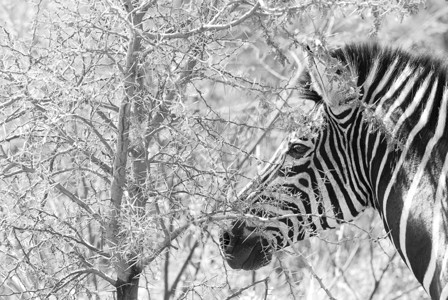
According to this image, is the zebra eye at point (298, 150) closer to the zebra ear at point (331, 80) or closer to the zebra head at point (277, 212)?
the zebra head at point (277, 212)

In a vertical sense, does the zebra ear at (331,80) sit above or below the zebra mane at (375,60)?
below

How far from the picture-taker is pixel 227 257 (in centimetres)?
432

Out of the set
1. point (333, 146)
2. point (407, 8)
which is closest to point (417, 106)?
point (333, 146)

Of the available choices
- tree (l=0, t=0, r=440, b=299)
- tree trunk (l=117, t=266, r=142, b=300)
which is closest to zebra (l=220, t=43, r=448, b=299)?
tree (l=0, t=0, r=440, b=299)

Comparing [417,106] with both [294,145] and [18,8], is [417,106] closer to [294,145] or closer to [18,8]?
[294,145]

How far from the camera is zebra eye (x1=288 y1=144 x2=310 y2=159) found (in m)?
4.27

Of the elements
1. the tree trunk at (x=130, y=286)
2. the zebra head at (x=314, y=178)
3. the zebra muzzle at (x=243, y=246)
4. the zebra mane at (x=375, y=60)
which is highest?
the zebra mane at (x=375, y=60)

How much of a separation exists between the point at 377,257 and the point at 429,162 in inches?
237

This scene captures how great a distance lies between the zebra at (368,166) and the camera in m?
3.91

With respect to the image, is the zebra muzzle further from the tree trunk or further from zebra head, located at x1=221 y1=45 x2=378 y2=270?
the tree trunk

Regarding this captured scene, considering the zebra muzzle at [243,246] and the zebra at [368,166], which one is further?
the zebra muzzle at [243,246]

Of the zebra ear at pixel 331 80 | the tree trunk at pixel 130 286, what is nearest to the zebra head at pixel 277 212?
the zebra ear at pixel 331 80

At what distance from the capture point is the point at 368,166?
13.8ft

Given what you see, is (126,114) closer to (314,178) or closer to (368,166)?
(314,178)
